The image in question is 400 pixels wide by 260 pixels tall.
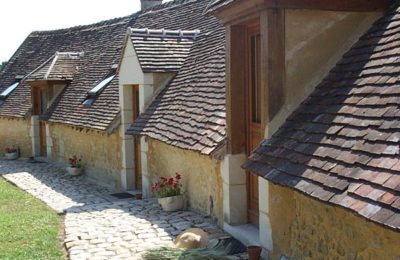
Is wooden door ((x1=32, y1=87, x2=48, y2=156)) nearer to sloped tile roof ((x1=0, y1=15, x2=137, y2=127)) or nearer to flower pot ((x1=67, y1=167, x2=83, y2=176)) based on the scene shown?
sloped tile roof ((x1=0, y1=15, x2=137, y2=127))

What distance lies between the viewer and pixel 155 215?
10555 mm

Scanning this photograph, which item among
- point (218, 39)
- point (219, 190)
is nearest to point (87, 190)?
point (218, 39)

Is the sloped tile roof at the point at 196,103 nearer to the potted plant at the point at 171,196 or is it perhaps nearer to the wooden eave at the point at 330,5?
the potted plant at the point at 171,196

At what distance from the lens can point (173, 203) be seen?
34.8ft

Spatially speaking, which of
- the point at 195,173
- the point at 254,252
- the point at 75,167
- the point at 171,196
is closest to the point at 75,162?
the point at 75,167

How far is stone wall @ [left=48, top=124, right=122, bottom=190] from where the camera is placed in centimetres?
1522

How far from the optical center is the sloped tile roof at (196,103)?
929 cm

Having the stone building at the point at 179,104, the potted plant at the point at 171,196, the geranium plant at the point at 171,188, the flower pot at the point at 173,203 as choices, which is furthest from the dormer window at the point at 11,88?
the flower pot at the point at 173,203

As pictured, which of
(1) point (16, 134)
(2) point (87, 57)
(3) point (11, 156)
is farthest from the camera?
(1) point (16, 134)

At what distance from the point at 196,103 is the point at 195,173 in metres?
1.45

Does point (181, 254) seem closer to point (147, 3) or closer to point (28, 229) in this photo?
point (28, 229)

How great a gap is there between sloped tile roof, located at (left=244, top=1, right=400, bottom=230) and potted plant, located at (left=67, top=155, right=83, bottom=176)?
11.6 m

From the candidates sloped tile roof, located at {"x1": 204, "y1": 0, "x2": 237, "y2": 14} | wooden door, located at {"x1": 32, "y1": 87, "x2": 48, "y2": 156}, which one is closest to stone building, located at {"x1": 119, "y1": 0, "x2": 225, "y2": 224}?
sloped tile roof, located at {"x1": 204, "y1": 0, "x2": 237, "y2": 14}

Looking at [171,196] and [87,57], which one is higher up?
[87,57]
